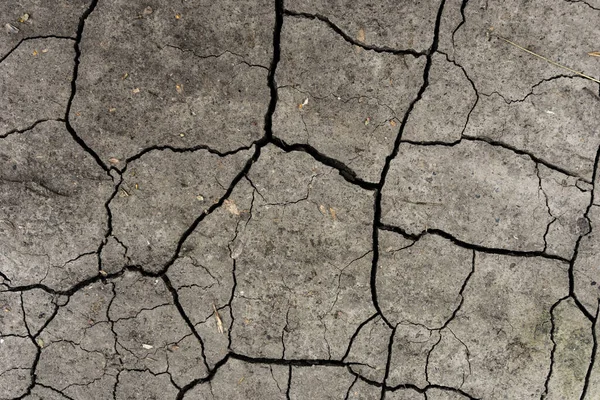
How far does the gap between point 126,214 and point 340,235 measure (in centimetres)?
120

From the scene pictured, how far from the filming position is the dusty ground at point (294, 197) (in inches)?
102

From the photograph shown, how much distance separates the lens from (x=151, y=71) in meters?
2.59

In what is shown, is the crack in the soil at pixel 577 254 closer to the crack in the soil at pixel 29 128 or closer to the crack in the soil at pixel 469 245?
the crack in the soil at pixel 469 245

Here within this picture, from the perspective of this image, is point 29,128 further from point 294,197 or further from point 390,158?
point 390,158

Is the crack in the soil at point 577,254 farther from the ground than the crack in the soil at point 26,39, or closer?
closer

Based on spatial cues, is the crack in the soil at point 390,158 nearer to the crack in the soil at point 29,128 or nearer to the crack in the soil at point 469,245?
the crack in the soil at point 469,245

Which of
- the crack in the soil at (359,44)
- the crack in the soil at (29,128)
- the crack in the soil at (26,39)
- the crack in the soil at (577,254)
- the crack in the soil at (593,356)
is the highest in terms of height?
the crack in the soil at (359,44)

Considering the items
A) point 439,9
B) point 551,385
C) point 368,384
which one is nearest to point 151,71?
point 439,9

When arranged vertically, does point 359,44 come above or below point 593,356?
above

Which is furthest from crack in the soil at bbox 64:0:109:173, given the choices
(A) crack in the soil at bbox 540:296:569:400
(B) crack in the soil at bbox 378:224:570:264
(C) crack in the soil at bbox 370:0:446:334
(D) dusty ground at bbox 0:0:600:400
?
(A) crack in the soil at bbox 540:296:569:400

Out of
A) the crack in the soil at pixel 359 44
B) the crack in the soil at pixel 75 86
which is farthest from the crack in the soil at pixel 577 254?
the crack in the soil at pixel 75 86

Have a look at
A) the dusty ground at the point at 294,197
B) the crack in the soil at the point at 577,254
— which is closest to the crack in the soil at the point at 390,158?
A: the dusty ground at the point at 294,197

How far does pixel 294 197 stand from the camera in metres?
2.61

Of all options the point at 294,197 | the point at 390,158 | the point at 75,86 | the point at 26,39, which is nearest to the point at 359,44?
the point at 390,158
